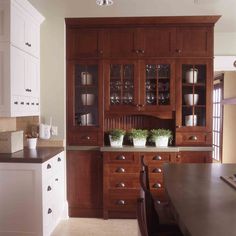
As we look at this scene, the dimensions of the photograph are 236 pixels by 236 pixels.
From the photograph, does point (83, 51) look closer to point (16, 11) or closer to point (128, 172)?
point (16, 11)

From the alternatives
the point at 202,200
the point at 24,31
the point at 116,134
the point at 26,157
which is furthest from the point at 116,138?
the point at 202,200

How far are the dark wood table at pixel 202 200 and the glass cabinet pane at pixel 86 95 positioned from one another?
1528 mm

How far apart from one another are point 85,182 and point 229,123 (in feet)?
14.1

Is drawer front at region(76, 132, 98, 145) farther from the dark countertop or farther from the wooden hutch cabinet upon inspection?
the dark countertop

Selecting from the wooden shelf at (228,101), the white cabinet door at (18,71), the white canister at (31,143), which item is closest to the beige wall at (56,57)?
the white canister at (31,143)

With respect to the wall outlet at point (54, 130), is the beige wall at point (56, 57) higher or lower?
higher

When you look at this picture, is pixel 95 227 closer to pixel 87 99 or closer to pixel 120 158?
pixel 120 158

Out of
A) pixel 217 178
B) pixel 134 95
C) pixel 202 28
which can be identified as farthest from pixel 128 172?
pixel 202 28

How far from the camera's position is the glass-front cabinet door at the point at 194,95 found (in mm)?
3605

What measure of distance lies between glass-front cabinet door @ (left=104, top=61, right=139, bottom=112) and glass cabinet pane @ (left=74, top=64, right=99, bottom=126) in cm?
16

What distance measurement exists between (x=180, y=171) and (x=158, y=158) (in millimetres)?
1195

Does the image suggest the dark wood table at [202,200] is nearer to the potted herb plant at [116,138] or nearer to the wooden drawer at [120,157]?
the wooden drawer at [120,157]

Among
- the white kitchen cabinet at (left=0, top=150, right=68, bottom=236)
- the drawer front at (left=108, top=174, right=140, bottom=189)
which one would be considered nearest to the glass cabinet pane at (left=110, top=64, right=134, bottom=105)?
the drawer front at (left=108, top=174, right=140, bottom=189)

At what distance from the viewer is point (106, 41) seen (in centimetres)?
363
